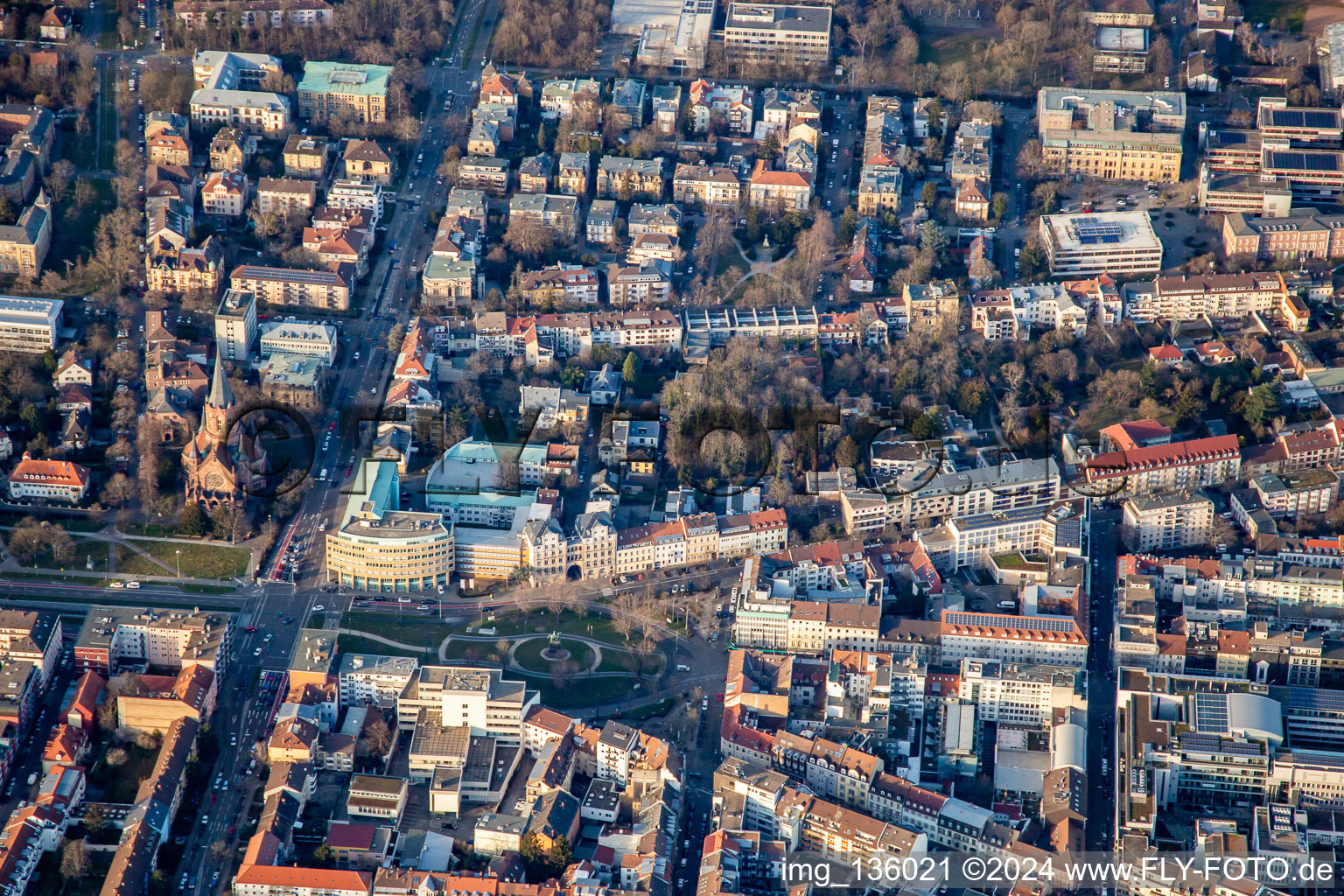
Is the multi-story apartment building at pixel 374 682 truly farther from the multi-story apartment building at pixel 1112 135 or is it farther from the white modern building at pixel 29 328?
the multi-story apartment building at pixel 1112 135

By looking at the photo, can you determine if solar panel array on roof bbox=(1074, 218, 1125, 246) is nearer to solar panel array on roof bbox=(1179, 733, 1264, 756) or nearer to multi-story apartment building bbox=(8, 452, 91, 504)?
solar panel array on roof bbox=(1179, 733, 1264, 756)

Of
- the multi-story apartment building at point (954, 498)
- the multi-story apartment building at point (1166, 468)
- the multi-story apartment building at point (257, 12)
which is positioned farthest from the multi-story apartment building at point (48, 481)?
the multi-story apartment building at point (1166, 468)

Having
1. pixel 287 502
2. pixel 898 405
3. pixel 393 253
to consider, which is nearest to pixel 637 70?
pixel 393 253

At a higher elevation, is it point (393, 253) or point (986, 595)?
point (393, 253)

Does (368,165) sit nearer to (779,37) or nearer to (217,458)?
(779,37)

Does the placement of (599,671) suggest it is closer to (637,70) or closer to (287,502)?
(287,502)

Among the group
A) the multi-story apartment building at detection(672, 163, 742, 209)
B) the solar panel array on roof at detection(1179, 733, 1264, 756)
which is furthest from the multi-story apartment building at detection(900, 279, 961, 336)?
the solar panel array on roof at detection(1179, 733, 1264, 756)

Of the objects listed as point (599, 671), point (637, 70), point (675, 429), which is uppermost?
point (637, 70)
